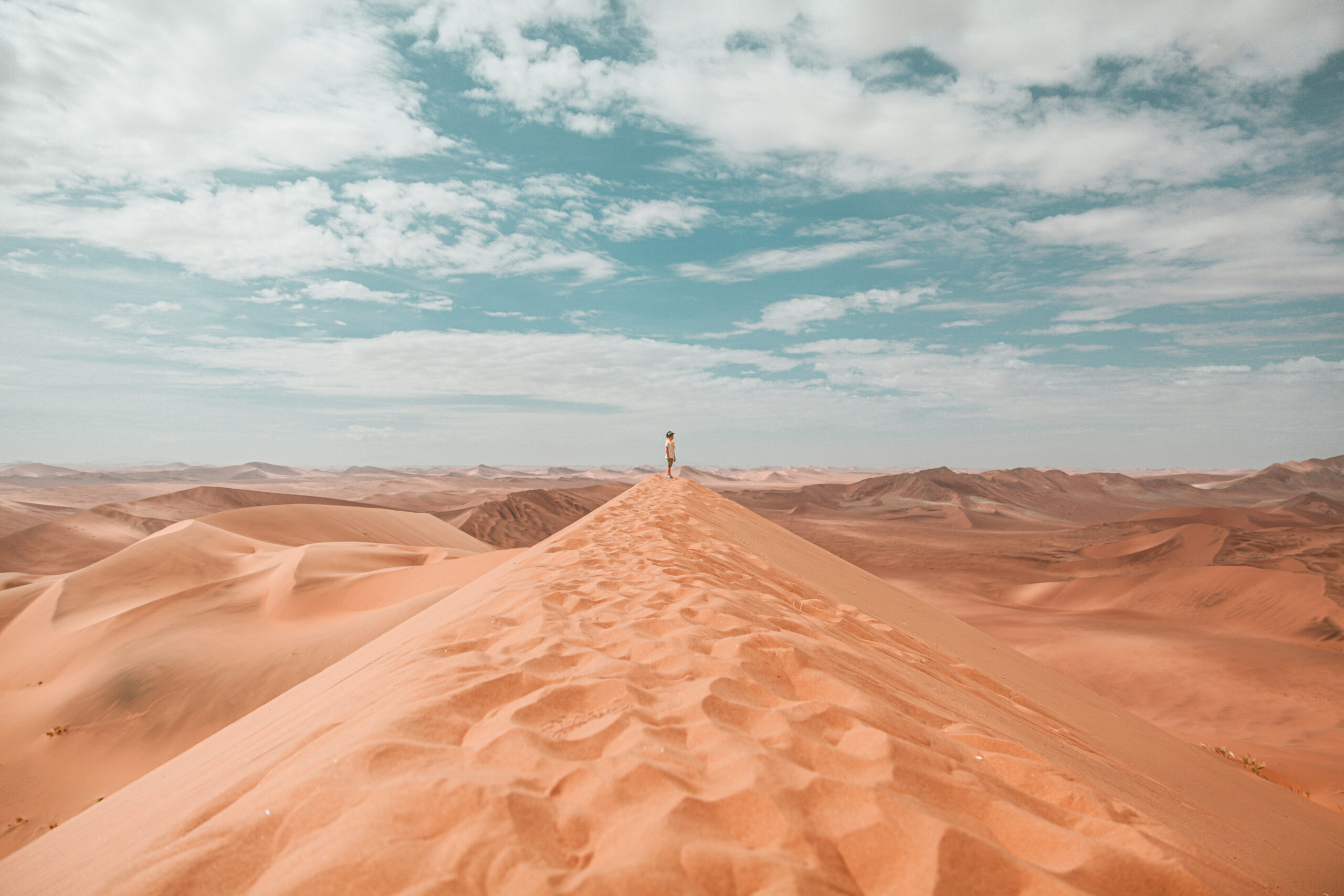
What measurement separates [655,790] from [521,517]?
112 ft

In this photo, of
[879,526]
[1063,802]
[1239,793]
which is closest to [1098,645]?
[1239,793]

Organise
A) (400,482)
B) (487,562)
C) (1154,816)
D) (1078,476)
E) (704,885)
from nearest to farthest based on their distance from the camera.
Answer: (704,885)
(1154,816)
(487,562)
(1078,476)
(400,482)

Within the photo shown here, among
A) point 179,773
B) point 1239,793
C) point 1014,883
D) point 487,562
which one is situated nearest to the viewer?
point 1014,883

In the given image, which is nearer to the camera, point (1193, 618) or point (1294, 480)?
point (1193, 618)

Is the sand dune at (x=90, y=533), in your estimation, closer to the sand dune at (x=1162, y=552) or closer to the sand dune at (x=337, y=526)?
the sand dune at (x=337, y=526)

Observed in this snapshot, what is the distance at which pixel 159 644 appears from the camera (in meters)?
8.95

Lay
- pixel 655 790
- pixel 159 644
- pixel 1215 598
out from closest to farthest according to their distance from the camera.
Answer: pixel 655 790 → pixel 159 644 → pixel 1215 598

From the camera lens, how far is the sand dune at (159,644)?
24.0 ft

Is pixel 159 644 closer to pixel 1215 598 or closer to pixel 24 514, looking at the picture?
pixel 1215 598

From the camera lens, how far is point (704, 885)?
4.41 feet

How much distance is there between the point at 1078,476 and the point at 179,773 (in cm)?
8466

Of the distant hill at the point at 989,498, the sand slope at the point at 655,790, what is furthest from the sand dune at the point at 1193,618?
the distant hill at the point at 989,498

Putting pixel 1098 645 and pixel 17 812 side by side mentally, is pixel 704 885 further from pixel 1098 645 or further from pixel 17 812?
pixel 1098 645

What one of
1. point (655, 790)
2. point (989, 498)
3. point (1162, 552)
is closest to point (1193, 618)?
point (1162, 552)
